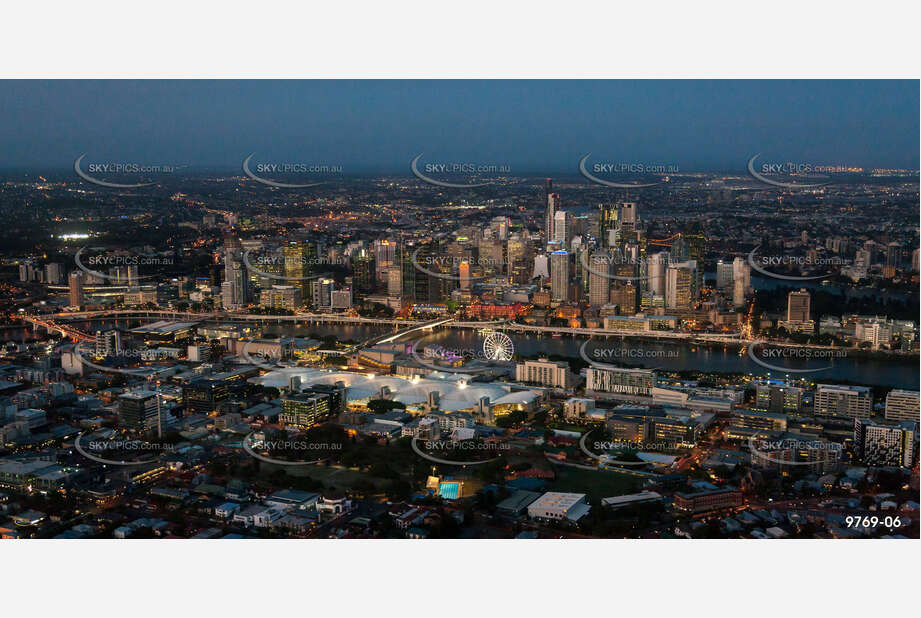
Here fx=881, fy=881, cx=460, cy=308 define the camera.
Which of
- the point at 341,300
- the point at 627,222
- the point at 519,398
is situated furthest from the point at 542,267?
the point at 519,398

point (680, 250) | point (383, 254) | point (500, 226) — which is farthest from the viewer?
point (500, 226)

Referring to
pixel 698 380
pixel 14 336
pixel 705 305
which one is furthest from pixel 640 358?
pixel 14 336

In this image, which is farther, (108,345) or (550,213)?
(550,213)

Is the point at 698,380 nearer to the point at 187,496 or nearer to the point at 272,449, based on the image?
the point at 272,449

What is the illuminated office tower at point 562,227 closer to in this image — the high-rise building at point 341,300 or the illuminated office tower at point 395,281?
the illuminated office tower at point 395,281

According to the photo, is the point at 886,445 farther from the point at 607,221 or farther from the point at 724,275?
the point at 607,221

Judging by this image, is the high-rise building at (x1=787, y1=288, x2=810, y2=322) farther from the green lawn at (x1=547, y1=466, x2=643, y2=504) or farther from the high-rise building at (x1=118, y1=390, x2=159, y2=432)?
the high-rise building at (x1=118, y1=390, x2=159, y2=432)
